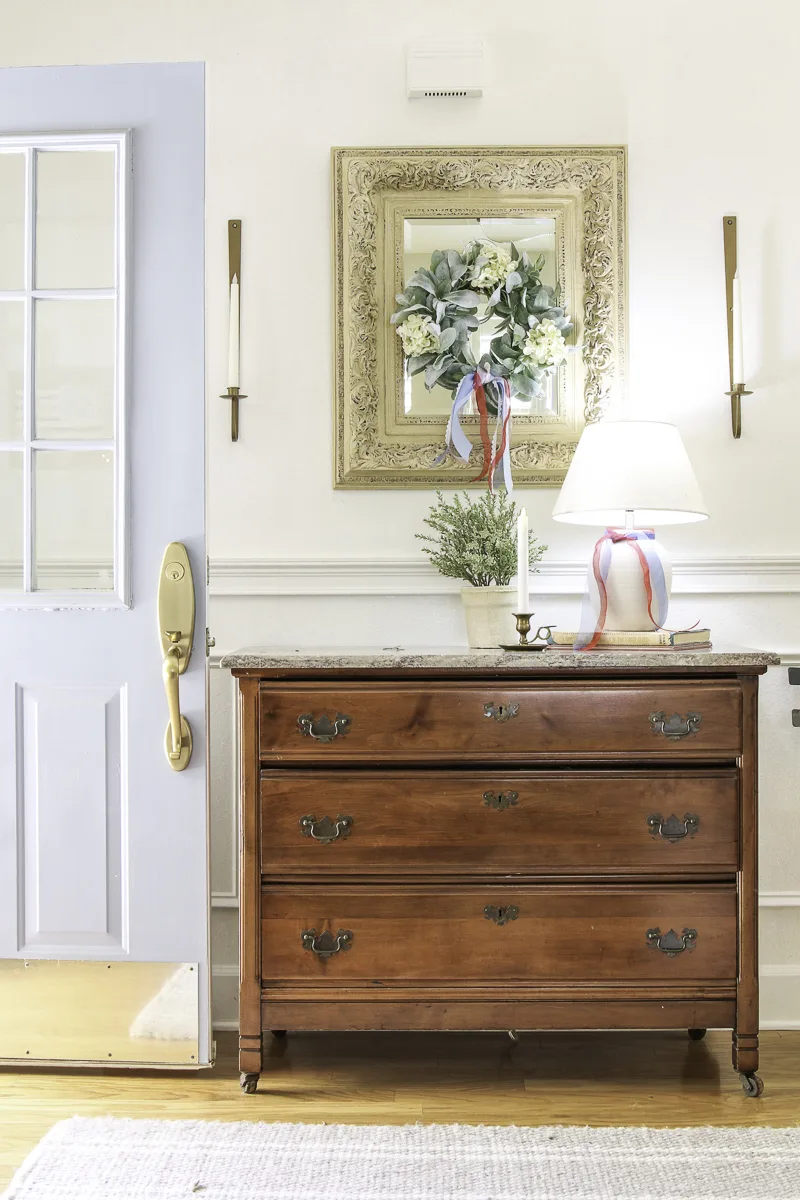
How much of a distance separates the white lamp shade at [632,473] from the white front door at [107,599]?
0.89 meters

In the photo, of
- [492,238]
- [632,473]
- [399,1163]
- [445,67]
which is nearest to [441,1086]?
[399,1163]

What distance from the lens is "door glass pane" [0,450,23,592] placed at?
2178mm

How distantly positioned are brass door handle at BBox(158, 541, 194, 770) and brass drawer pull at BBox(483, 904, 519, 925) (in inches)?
29.3

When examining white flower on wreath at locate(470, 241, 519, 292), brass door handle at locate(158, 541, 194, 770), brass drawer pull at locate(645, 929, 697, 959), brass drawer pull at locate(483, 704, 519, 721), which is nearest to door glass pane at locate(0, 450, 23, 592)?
brass door handle at locate(158, 541, 194, 770)

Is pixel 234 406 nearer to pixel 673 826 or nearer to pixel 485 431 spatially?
pixel 485 431

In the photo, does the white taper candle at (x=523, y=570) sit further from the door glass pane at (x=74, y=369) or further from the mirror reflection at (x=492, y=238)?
the door glass pane at (x=74, y=369)

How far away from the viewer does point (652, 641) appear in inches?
81.7

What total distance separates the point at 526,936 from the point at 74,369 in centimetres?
161

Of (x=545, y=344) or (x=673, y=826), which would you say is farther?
(x=545, y=344)

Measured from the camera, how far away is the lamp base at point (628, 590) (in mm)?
2184

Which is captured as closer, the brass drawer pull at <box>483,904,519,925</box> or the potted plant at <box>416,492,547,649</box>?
the brass drawer pull at <box>483,904,519,925</box>

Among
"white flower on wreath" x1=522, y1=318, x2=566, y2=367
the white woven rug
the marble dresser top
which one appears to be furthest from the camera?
"white flower on wreath" x1=522, y1=318, x2=566, y2=367

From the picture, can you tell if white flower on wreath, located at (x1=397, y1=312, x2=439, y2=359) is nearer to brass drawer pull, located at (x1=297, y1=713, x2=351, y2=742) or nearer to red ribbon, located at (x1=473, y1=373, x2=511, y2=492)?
red ribbon, located at (x1=473, y1=373, x2=511, y2=492)

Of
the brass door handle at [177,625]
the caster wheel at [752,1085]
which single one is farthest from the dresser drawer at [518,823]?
the caster wheel at [752,1085]
